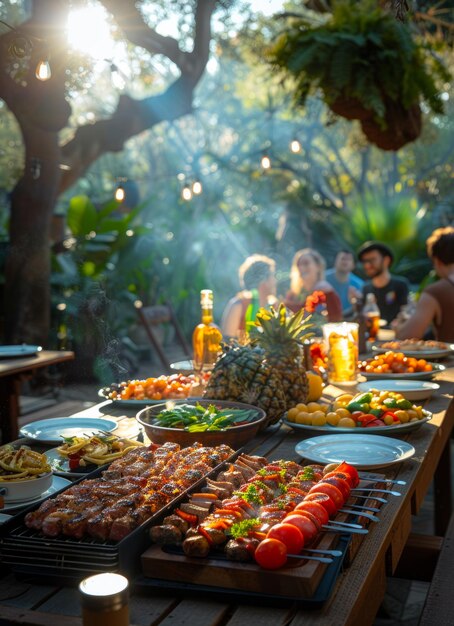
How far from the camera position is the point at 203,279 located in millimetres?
13633

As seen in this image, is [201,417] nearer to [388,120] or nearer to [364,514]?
[364,514]

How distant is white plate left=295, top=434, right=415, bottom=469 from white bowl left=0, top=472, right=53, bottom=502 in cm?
86

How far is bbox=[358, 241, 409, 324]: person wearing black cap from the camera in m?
8.31

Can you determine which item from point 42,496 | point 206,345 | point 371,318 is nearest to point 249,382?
point 206,345

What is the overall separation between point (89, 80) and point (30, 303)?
2395mm

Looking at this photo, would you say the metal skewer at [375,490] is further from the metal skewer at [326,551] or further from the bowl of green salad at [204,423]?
the bowl of green salad at [204,423]

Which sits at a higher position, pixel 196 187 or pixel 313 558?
pixel 196 187

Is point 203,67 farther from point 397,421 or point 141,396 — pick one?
point 397,421

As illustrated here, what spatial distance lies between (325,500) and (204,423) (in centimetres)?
89

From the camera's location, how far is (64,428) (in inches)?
115

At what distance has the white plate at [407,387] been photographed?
351 cm

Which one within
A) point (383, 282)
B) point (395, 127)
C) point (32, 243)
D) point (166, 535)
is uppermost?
point (395, 127)

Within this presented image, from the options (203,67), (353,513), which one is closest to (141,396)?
(353,513)

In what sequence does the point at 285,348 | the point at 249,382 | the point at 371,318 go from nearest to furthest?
the point at 249,382, the point at 285,348, the point at 371,318
